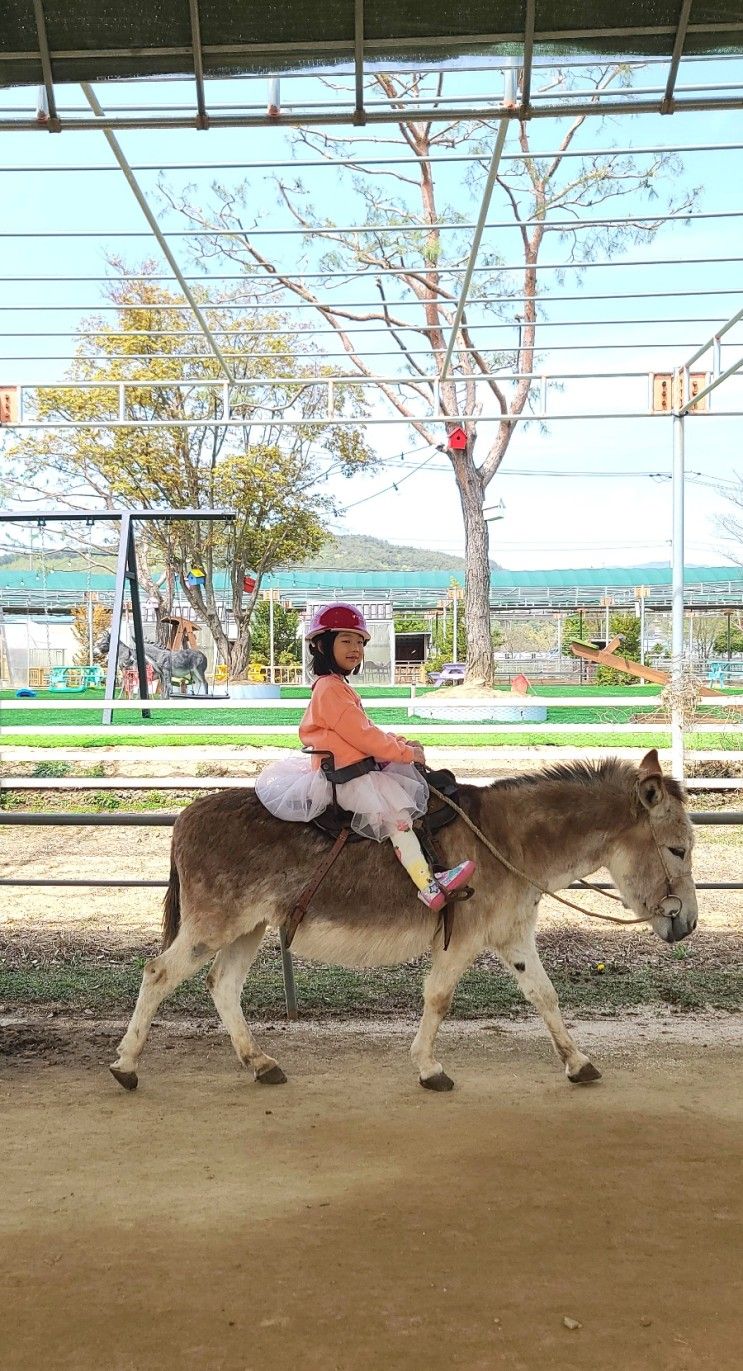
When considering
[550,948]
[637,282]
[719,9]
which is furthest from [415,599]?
[719,9]

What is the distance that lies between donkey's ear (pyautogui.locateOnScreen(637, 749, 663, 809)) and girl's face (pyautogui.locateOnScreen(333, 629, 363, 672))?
1.27 m

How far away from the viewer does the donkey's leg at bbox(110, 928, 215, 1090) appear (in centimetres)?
448

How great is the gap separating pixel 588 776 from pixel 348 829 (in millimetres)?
1089

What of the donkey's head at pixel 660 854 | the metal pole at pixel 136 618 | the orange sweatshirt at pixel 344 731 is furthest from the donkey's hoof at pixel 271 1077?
the metal pole at pixel 136 618

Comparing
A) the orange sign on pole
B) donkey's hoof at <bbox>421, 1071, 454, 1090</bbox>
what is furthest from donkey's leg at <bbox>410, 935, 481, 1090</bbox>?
the orange sign on pole

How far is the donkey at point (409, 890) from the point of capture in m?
4.50

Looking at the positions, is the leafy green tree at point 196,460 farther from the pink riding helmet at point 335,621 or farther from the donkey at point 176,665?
the pink riding helmet at point 335,621

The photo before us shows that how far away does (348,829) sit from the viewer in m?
4.54

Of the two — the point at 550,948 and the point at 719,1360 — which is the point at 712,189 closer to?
the point at 550,948

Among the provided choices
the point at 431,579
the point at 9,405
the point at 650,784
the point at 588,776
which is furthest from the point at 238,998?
the point at 431,579

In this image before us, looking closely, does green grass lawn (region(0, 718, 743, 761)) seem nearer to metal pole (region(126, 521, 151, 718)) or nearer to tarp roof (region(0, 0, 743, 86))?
metal pole (region(126, 521, 151, 718))

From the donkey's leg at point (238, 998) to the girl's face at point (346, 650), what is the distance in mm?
1163

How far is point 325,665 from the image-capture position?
187 inches

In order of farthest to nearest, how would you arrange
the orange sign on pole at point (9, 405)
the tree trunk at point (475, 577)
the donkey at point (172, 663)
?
the tree trunk at point (475, 577) < the donkey at point (172, 663) < the orange sign on pole at point (9, 405)
